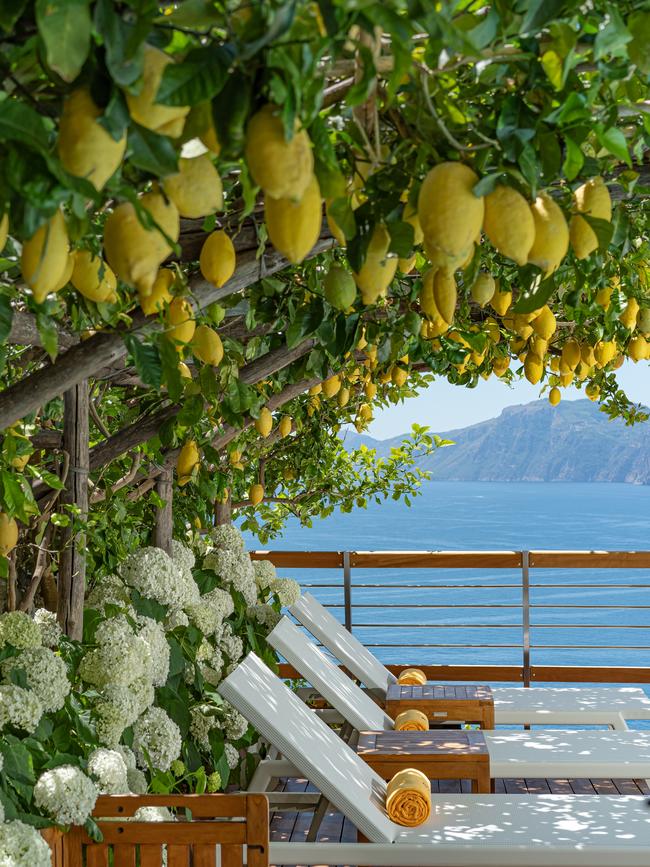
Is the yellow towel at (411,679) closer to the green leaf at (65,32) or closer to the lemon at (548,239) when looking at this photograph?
the lemon at (548,239)

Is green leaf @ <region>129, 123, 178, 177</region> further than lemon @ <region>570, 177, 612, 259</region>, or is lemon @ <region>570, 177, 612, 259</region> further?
lemon @ <region>570, 177, 612, 259</region>

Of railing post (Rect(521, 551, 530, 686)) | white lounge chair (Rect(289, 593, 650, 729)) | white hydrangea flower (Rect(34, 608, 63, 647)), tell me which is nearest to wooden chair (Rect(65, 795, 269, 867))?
white hydrangea flower (Rect(34, 608, 63, 647))

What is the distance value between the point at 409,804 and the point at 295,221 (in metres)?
2.46

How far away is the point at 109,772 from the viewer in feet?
7.73

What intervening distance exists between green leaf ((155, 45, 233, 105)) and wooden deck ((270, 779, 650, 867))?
3.25 metres

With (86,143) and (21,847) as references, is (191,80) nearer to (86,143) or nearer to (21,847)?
Answer: (86,143)

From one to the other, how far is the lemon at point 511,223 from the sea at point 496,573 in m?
13.6

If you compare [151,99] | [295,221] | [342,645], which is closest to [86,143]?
[151,99]

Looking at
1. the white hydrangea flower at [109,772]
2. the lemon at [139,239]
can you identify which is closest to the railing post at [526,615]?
the white hydrangea flower at [109,772]

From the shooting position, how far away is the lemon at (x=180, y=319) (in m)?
1.33

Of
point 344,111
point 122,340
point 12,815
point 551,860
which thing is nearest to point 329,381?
point 551,860

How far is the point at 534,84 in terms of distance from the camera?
2.94ft

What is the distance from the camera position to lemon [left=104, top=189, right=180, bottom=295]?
2.53 ft

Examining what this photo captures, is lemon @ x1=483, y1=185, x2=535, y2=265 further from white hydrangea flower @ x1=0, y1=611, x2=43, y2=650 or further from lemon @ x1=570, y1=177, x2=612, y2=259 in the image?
white hydrangea flower @ x1=0, y1=611, x2=43, y2=650
